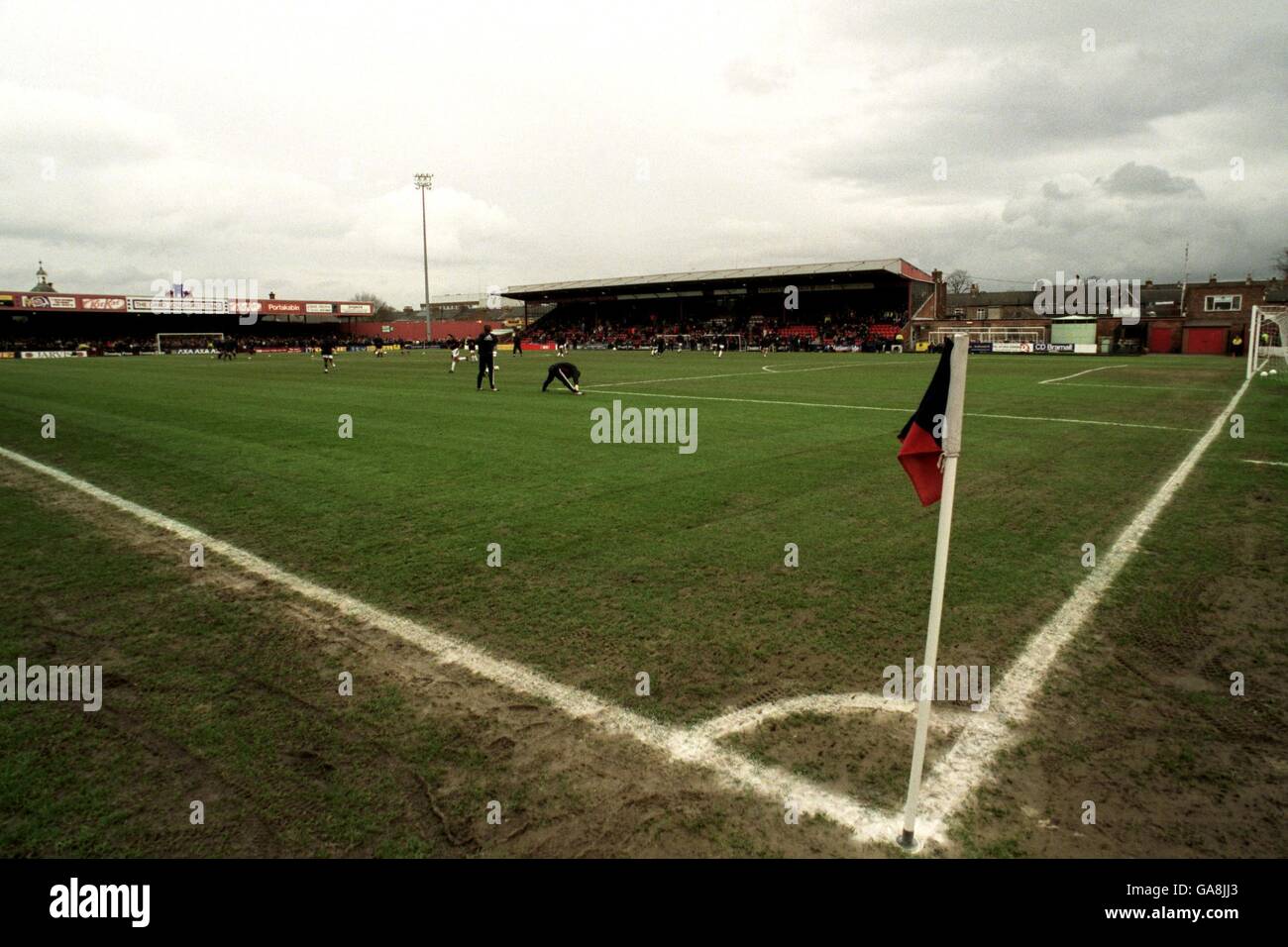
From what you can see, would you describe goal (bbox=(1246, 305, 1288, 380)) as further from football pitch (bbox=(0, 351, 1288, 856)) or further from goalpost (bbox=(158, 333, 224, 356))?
goalpost (bbox=(158, 333, 224, 356))

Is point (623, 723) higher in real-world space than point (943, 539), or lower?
lower

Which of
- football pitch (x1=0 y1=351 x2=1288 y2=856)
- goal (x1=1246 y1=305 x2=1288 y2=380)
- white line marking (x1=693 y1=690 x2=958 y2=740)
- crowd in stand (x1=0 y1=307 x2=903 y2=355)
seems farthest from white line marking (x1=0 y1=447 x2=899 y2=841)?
crowd in stand (x1=0 y1=307 x2=903 y2=355)

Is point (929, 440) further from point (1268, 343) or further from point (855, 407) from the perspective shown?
point (1268, 343)

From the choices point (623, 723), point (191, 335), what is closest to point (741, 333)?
point (191, 335)

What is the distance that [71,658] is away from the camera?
4426mm

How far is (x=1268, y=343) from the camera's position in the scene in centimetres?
4884

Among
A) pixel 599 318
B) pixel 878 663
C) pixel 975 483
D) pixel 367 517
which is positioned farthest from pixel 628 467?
pixel 599 318

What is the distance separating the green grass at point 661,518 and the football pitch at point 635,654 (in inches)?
1.8

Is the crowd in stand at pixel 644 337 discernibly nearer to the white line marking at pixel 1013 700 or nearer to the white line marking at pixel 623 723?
the white line marking at pixel 623 723

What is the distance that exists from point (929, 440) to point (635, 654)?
7.28 ft
